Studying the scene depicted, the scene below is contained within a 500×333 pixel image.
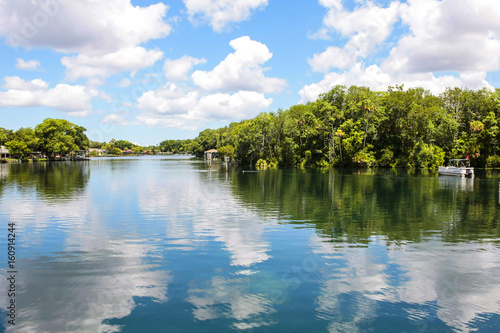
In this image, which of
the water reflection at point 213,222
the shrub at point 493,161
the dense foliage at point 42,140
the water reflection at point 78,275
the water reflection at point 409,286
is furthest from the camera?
the dense foliage at point 42,140

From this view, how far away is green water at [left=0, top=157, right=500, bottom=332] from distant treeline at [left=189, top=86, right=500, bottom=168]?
7662 cm

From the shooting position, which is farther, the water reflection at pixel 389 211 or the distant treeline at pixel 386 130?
the distant treeline at pixel 386 130

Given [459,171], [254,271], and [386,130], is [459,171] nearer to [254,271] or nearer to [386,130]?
[386,130]

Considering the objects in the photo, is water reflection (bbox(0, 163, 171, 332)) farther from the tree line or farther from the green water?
the tree line

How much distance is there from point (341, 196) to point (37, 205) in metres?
31.9

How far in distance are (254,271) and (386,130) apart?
103703 mm

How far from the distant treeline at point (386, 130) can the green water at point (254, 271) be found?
251 feet

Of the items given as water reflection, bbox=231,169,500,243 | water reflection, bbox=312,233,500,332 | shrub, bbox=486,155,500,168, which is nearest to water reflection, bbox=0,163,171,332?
water reflection, bbox=312,233,500,332

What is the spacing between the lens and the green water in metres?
10.4

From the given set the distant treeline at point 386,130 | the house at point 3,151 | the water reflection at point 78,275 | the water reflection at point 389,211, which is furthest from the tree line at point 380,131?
the house at point 3,151

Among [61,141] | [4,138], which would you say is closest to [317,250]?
[61,141]

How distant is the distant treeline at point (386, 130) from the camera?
9625 centimetres

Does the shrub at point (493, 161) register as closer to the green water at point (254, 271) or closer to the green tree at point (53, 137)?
the green water at point (254, 271)

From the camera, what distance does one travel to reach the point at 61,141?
527 feet
